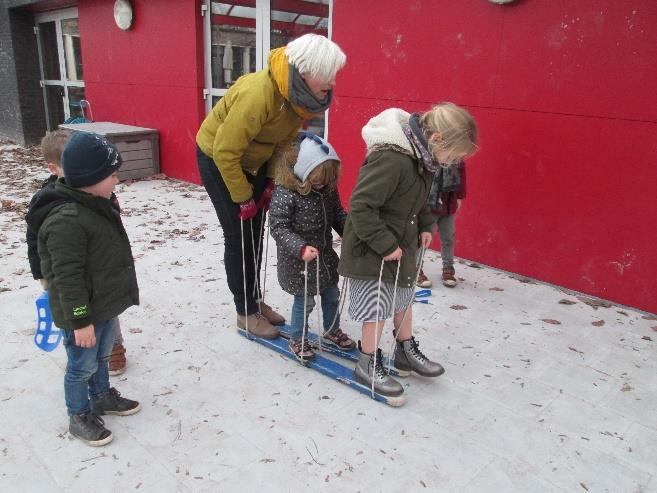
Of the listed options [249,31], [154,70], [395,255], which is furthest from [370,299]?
[154,70]

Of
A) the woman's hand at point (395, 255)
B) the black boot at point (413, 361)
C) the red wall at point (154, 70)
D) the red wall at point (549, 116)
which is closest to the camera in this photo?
the woman's hand at point (395, 255)

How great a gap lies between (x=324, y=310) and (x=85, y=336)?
137 centimetres

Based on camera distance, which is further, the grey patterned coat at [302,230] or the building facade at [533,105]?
the building facade at [533,105]

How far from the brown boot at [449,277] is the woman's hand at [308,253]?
186 cm

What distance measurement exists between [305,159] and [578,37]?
231 cm

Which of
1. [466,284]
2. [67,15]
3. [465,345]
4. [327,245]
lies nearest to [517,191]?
[466,284]

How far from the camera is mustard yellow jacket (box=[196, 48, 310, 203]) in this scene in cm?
259

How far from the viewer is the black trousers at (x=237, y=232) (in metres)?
2.97

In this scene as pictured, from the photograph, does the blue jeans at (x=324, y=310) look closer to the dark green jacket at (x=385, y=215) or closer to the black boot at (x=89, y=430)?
the dark green jacket at (x=385, y=215)

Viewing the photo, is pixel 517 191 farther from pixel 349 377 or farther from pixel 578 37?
pixel 349 377

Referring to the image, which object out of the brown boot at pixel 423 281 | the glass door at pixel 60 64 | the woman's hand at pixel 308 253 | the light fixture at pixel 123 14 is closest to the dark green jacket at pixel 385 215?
the woman's hand at pixel 308 253

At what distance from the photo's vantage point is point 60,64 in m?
10.7

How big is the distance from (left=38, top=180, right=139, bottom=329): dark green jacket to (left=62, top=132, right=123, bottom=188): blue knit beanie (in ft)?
0.23

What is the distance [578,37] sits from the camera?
12.0 ft
